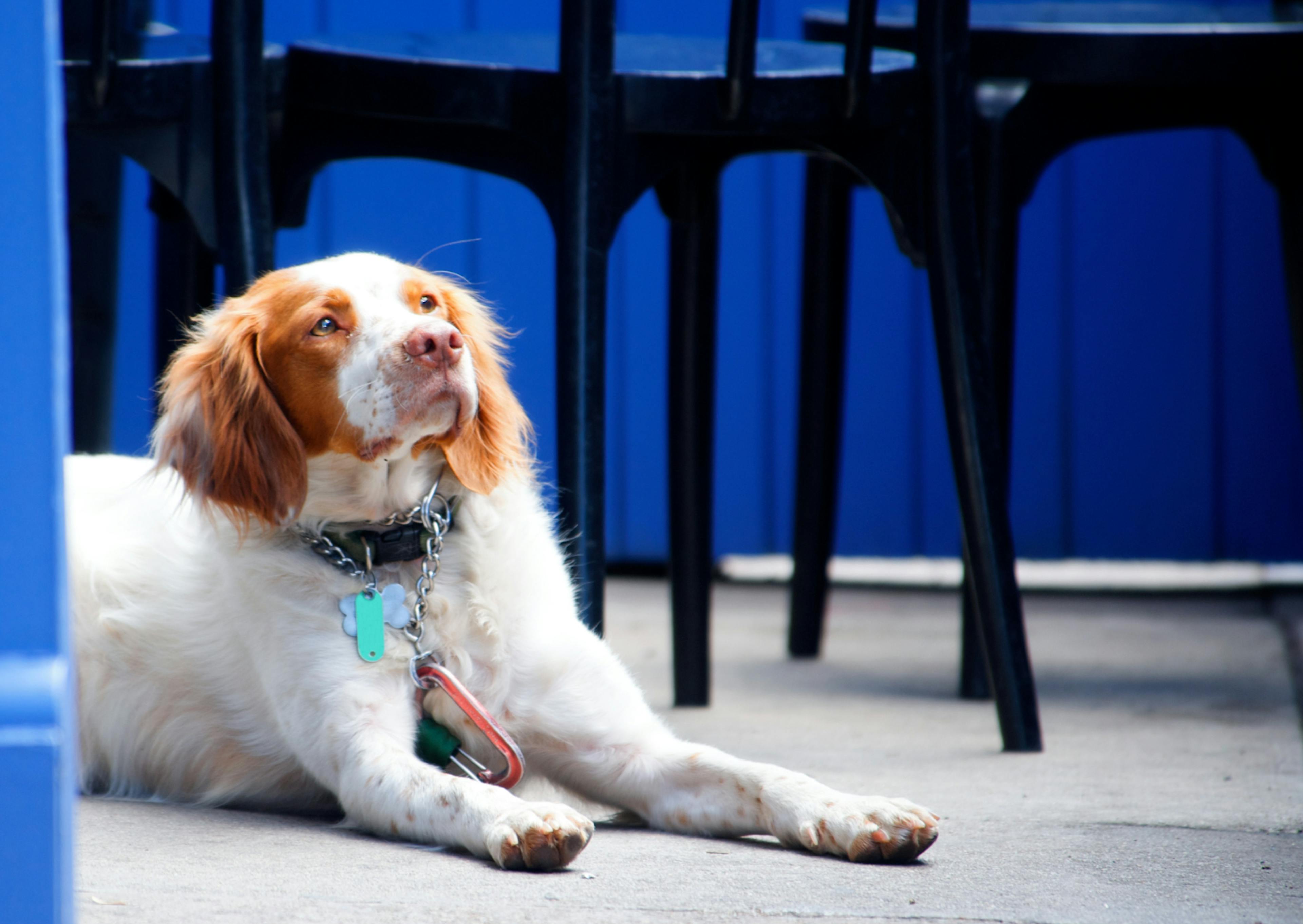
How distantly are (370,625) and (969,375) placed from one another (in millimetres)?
926

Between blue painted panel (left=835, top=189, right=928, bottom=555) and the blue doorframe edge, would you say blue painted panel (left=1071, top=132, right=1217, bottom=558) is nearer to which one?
blue painted panel (left=835, top=189, right=928, bottom=555)

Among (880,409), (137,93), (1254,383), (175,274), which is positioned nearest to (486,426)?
(137,93)

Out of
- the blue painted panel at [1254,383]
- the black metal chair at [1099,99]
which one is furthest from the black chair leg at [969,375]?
the blue painted panel at [1254,383]

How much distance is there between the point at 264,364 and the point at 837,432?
59.6 inches

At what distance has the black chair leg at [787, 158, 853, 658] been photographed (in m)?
2.88

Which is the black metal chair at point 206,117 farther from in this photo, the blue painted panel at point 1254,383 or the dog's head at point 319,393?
the blue painted panel at point 1254,383

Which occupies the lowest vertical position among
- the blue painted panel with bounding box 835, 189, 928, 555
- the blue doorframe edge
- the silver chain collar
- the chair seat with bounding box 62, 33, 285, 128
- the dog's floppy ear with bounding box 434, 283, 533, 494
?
the blue painted panel with bounding box 835, 189, 928, 555

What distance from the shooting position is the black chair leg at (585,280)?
181 cm

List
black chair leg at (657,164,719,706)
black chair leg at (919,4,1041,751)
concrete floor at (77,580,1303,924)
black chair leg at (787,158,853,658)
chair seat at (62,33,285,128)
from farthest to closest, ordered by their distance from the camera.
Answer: black chair leg at (787,158,853,658), black chair leg at (657,164,719,706), black chair leg at (919,4,1041,751), chair seat at (62,33,285,128), concrete floor at (77,580,1303,924)

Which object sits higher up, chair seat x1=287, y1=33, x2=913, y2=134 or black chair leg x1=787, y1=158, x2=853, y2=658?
chair seat x1=287, y1=33, x2=913, y2=134

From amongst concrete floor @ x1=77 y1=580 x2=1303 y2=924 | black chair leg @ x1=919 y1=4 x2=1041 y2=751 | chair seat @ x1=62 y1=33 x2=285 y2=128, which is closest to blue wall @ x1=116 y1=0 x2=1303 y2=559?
concrete floor @ x1=77 y1=580 x2=1303 y2=924

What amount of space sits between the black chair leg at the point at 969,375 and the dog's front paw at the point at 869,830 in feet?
2.04

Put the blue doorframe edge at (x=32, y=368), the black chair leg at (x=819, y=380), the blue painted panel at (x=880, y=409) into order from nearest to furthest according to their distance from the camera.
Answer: the blue doorframe edge at (x=32, y=368), the black chair leg at (x=819, y=380), the blue painted panel at (x=880, y=409)

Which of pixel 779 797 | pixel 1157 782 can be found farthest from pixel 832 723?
pixel 779 797
